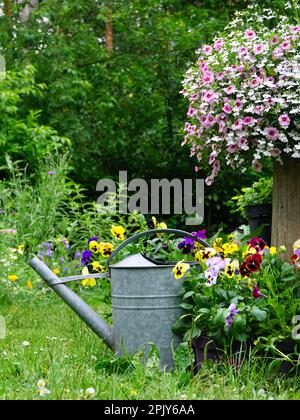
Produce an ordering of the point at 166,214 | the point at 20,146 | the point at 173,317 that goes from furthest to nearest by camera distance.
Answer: the point at 166,214, the point at 20,146, the point at 173,317

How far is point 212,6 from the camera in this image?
333 inches

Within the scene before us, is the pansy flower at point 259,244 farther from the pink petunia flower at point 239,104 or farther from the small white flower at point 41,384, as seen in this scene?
the small white flower at point 41,384

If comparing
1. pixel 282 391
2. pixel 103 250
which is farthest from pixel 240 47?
pixel 282 391

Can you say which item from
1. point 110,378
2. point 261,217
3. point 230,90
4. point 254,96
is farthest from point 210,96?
point 110,378

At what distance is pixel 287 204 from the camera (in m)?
3.23

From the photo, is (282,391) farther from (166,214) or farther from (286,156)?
(166,214)

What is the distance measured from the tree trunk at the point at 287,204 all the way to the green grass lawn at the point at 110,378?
0.90m

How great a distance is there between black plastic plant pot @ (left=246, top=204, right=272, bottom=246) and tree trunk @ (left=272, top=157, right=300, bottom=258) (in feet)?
1.26

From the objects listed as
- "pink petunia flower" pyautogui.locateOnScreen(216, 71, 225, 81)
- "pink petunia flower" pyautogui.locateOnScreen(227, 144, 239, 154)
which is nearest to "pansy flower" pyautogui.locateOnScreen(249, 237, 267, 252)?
"pink petunia flower" pyautogui.locateOnScreen(227, 144, 239, 154)

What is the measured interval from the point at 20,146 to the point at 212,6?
336cm

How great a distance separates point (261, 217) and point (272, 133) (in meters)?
0.75

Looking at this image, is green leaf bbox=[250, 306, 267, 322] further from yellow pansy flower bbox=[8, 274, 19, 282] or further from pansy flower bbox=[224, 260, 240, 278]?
yellow pansy flower bbox=[8, 274, 19, 282]

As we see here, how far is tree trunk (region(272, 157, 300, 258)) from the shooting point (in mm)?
3219

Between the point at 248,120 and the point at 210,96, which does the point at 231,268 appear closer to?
the point at 248,120
